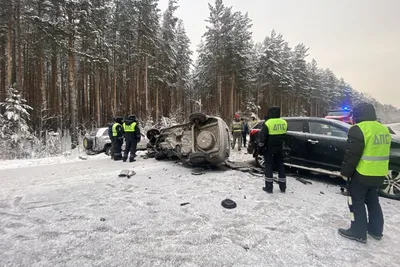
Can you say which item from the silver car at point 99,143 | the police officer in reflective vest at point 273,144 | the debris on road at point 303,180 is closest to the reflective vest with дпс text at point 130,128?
the silver car at point 99,143

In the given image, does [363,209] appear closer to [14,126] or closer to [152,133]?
[152,133]

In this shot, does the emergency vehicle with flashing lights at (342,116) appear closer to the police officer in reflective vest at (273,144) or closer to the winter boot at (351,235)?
the police officer in reflective vest at (273,144)

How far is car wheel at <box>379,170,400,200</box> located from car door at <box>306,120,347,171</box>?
956mm

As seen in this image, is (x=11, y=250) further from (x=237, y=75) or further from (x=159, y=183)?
(x=237, y=75)

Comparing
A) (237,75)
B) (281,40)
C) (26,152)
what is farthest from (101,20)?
(281,40)

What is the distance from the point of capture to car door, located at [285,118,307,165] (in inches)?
234

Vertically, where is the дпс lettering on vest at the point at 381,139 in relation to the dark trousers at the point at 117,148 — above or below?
above

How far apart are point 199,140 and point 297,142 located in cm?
283

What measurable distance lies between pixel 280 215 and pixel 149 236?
214 cm

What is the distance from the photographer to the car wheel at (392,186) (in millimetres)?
4684

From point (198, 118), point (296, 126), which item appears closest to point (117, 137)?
point (198, 118)

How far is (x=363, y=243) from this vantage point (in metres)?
2.76

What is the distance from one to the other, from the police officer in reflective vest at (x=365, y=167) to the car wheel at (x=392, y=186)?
8.48ft

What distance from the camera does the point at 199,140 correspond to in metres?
6.52
